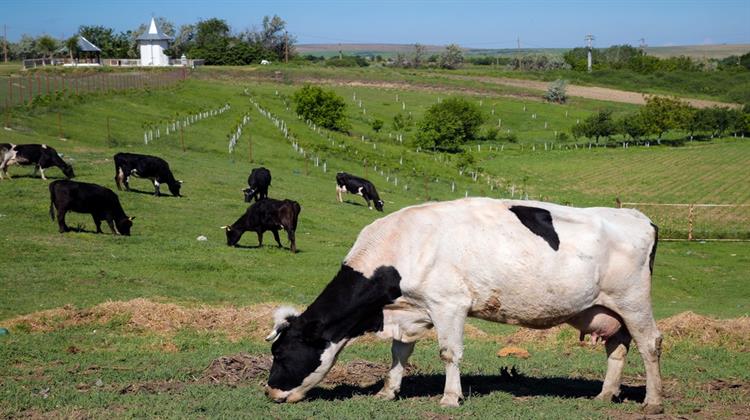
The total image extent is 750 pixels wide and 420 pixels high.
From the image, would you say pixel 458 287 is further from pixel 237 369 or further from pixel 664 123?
pixel 664 123

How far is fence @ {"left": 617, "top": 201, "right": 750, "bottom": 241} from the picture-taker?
46438mm

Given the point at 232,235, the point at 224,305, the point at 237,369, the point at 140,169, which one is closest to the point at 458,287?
the point at 237,369

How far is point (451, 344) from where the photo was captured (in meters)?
11.2

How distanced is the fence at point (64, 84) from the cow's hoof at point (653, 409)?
51210 mm

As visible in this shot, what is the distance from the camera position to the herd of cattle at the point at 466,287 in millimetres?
11156

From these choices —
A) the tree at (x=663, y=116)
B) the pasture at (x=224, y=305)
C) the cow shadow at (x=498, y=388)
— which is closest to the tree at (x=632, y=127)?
the tree at (x=663, y=116)

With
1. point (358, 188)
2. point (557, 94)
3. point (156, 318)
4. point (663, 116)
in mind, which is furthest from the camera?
point (557, 94)

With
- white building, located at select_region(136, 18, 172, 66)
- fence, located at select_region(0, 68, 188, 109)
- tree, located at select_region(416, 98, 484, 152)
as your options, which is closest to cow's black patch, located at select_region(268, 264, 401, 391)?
fence, located at select_region(0, 68, 188, 109)

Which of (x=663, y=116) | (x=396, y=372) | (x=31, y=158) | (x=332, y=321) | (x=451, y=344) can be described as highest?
(x=31, y=158)

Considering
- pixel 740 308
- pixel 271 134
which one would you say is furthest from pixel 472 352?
pixel 271 134

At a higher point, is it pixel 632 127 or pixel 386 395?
pixel 386 395

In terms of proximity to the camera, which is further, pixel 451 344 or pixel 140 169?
pixel 140 169

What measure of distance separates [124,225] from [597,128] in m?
79.5

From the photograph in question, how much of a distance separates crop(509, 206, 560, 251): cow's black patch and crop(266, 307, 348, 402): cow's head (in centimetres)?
277
